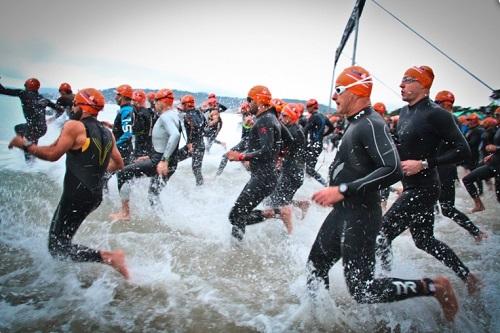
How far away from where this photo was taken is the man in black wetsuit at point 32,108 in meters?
7.73

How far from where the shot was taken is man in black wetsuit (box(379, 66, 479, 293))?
302 centimetres

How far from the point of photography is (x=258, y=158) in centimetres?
410

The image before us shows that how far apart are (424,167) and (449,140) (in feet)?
1.15

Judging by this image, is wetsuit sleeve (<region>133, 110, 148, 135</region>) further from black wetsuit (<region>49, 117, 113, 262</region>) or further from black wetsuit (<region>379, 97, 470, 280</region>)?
black wetsuit (<region>379, 97, 470, 280</region>)

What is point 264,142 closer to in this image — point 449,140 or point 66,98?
point 449,140

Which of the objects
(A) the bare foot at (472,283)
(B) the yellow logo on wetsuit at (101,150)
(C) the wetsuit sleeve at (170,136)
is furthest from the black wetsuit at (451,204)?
(B) the yellow logo on wetsuit at (101,150)

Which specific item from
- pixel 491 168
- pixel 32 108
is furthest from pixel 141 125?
pixel 491 168

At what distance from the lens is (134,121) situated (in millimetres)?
5824

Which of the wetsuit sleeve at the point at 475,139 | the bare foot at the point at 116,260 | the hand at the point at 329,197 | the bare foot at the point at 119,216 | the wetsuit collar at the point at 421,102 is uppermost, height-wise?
the wetsuit collar at the point at 421,102

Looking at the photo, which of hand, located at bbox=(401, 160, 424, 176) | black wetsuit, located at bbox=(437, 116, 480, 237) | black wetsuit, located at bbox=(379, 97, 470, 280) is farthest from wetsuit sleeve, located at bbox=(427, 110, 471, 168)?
black wetsuit, located at bbox=(437, 116, 480, 237)

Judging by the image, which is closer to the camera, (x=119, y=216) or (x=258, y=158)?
(x=258, y=158)

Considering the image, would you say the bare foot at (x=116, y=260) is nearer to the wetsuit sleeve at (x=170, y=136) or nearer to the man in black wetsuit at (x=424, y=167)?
the wetsuit sleeve at (x=170, y=136)

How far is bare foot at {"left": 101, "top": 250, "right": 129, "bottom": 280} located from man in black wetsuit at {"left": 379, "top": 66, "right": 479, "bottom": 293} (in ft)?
8.20

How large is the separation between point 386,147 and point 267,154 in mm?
2028
